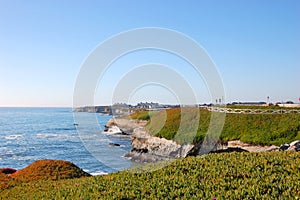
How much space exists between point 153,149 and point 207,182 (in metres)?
28.3

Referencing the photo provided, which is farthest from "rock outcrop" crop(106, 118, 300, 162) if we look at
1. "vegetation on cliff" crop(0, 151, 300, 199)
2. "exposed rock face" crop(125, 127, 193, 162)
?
"vegetation on cliff" crop(0, 151, 300, 199)

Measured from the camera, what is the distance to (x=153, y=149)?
118 feet

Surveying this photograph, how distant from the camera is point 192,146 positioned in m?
31.5

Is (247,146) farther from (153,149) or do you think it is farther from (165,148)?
(153,149)

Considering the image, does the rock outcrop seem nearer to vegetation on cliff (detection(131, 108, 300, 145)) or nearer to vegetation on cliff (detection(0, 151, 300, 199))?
vegetation on cliff (detection(131, 108, 300, 145))

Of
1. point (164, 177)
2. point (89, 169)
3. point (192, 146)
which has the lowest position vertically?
point (89, 169)

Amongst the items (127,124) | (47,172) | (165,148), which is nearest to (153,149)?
(165,148)

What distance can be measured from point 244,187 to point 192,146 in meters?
24.5

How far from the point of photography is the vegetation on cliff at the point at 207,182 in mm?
7008

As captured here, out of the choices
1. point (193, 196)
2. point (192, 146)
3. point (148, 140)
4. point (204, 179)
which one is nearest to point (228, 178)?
point (204, 179)

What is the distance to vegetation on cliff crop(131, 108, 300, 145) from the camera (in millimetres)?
29344

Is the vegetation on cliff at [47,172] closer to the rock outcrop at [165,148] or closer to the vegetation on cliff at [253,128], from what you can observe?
the rock outcrop at [165,148]

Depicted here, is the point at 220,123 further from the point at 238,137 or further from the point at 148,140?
the point at 148,140

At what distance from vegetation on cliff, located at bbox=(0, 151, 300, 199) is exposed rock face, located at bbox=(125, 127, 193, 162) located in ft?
68.3
